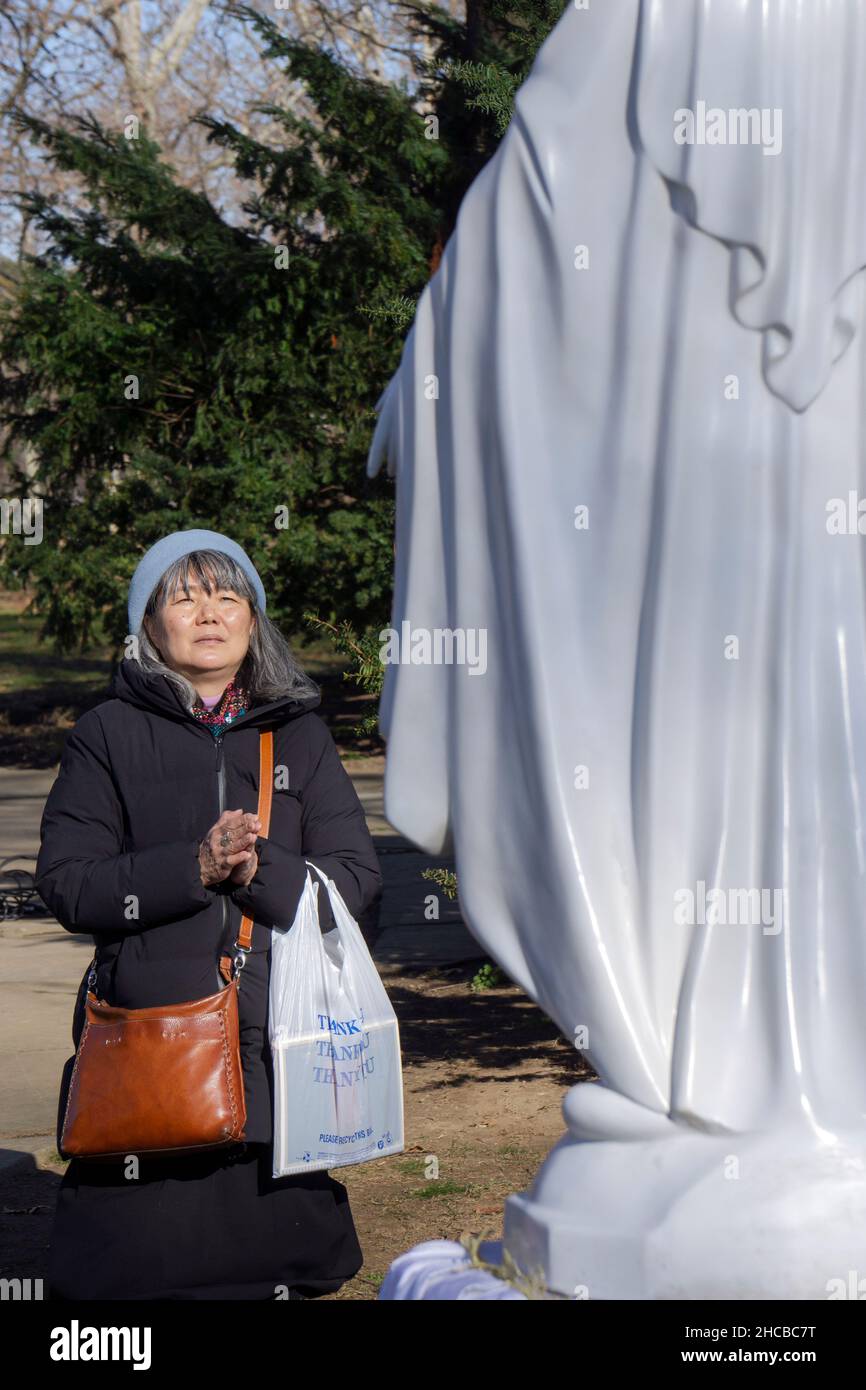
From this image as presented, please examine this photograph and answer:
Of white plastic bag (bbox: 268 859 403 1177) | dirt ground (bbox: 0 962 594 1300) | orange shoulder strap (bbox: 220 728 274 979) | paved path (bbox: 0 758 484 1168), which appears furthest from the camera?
paved path (bbox: 0 758 484 1168)

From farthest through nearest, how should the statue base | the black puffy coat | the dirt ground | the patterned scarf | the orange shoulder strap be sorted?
the dirt ground → the patterned scarf → the orange shoulder strap → the black puffy coat → the statue base

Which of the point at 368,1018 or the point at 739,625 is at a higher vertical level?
the point at 739,625

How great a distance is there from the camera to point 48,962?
26.0 ft

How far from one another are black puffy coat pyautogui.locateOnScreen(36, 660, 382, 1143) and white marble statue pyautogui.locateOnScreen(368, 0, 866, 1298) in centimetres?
70

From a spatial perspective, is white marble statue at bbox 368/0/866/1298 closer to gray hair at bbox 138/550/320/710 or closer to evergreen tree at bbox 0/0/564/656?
gray hair at bbox 138/550/320/710

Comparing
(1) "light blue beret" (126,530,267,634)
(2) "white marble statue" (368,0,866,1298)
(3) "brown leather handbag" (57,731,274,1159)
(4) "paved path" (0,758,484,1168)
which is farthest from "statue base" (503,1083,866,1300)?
(4) "paved path" (0,758,484,1168)

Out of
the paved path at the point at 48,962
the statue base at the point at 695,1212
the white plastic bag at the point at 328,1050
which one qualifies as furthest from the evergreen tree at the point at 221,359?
the statue base at the point at 695,1212

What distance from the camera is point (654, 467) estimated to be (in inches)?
92.6

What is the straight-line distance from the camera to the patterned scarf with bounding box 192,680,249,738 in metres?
3.14

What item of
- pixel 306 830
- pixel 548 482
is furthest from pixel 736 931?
pixel 306 830

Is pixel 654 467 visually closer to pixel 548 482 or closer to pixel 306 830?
pixel 548 482

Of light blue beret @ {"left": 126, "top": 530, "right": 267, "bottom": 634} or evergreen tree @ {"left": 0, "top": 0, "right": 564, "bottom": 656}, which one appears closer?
light blue beret @ {"left": 126, "top": 530, "right": 267, "bottom": 634}

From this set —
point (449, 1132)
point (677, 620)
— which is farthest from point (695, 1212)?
point (449, 1132)
